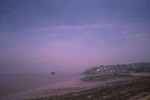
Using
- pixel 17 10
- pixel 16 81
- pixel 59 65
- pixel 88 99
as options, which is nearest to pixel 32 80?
pixel 16 81

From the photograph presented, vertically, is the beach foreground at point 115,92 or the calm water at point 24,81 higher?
the calm water at point 24,81

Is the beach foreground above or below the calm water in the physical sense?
below

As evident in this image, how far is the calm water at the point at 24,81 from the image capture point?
127 inches

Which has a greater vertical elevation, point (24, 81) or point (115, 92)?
point (24, 81)

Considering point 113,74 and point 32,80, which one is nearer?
point 32,80

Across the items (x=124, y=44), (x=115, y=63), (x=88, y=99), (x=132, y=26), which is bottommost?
(x=88, y=99)

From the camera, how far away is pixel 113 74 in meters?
3.58

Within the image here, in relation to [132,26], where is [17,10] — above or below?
above

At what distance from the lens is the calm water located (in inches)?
127

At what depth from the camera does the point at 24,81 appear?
3363mm

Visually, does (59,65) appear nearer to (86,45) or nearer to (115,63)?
(86,45)

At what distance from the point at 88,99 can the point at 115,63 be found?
2.59 feet

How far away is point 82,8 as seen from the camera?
3.54 m

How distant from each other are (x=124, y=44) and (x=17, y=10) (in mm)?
1839
